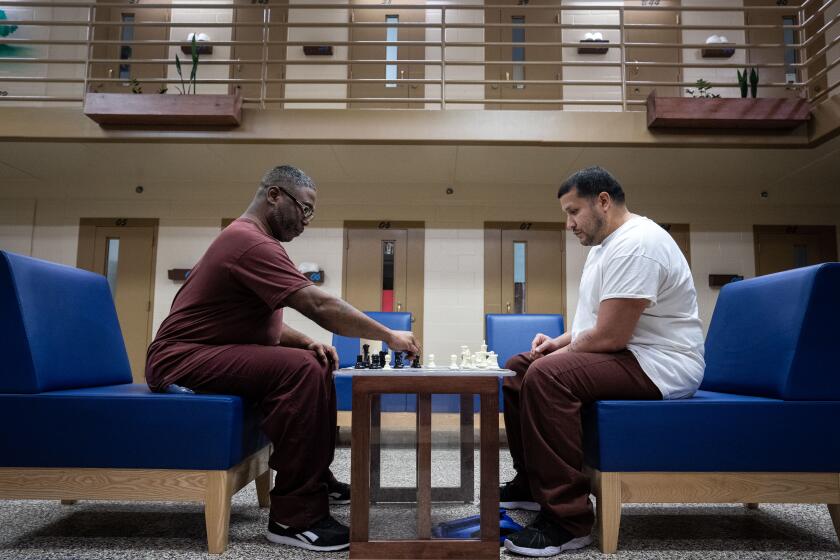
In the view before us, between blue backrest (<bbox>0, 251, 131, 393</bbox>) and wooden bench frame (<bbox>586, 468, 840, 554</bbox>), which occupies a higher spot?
blue backrest (<bbox>0, 251, 131, 393</bbox>)

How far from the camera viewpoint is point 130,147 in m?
5.22

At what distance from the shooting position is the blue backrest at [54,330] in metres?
1.60

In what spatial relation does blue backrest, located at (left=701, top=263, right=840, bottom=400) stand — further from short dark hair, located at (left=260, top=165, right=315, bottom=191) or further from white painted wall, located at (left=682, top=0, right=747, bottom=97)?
white painted wall, located at (left=682, top=0, right=747, bottom=97)

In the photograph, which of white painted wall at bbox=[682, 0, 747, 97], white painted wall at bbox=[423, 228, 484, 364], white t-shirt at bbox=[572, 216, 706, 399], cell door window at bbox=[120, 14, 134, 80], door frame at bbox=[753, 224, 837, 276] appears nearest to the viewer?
white t-shirt at bbox=[572, 216, 706, 399]

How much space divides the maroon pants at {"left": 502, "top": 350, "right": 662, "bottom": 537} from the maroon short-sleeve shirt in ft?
2.57

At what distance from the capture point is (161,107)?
4723 mm

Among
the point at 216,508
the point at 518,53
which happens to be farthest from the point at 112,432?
the point at 518,53

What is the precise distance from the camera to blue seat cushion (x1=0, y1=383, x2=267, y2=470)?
1.58 m

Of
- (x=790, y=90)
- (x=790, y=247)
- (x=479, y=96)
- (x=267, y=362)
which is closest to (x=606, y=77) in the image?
(x=479, y=96)

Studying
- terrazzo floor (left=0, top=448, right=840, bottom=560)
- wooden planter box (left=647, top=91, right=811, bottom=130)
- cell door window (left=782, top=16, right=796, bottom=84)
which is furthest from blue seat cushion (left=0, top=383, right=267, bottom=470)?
cell door window (left=782, top=16, right=796, bottom=84)

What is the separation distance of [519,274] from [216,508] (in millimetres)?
4973

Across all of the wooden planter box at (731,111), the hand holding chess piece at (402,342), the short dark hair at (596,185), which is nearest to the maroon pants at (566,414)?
the hand holding chess piece at (402,342)

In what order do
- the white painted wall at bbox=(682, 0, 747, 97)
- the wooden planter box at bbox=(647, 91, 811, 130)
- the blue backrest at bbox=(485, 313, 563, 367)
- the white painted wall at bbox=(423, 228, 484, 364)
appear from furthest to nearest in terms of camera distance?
the white painted wall at bbox=(682, 0, 747, 97), the white painted wall at bbox=(423, 228, 484, 364), the wooden planter box at bbox=(647, 91, 811, 130), the blue backrest at bbox=(485, 313, 563, 367)

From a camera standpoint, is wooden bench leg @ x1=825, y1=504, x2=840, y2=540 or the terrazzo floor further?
wooden bench leg @ x1=825, y1=504, x2=840, y2=540
